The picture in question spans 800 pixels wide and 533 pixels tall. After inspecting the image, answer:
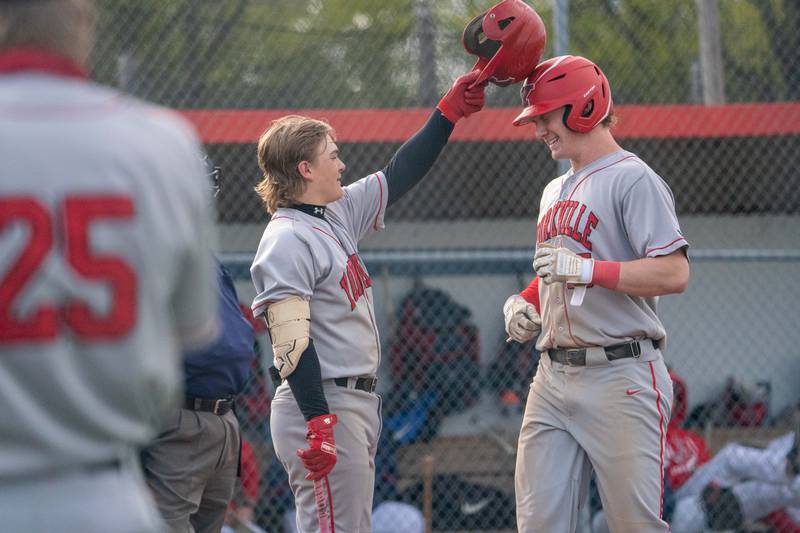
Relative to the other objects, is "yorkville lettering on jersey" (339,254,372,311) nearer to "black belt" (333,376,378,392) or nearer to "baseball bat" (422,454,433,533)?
"black belt" (333,376,378,392)

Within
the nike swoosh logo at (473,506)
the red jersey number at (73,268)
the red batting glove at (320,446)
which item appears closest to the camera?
the red jersey number at (73,268)

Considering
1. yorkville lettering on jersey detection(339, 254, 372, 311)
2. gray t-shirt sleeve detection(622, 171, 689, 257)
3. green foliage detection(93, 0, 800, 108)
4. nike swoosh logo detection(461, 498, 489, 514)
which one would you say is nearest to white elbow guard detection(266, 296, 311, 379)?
yorkville lettering on jersey detection(339, 254, 372, 311)

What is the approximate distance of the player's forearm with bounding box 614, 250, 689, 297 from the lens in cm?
312

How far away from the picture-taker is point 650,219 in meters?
3.19

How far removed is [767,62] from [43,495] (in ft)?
28.0

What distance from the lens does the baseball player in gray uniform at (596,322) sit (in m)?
3.19

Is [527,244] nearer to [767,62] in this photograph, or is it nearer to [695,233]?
[695,233]

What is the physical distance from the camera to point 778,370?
25.2ft

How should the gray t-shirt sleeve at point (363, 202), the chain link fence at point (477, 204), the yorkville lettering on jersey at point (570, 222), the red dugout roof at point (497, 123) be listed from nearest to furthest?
the yorkville lettering on jersey at point (570, 222) → the gray t-shirt sleeve at point (363, 202) → the red dugout roof at point (497, 123) → the chain link fence at point (477, 204)

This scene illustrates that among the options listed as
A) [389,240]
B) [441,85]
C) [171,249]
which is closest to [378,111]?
[441,85]

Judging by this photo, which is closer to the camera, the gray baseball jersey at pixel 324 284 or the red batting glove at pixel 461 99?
the gray baseball jersey at pixel 324 284

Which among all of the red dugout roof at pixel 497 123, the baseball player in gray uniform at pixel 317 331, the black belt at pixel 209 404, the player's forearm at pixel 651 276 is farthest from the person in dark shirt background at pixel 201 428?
the red dugout roof at pixel 497 123

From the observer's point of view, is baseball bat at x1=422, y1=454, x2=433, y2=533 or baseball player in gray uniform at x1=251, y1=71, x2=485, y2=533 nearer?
baseball player in gray uniform at x1=251, y1=71, x2=485, y2=533

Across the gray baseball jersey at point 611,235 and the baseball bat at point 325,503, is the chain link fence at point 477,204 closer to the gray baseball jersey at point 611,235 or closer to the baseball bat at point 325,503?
the baseball bat at point 325,503
